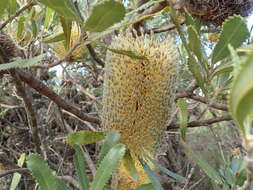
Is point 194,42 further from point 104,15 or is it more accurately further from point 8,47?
point 8,47

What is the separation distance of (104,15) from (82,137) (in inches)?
10.4

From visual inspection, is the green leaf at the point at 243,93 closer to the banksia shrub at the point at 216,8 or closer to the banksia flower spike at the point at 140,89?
the banksia flower spike at the point at 140,89

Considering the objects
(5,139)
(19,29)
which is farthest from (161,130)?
(5,139)

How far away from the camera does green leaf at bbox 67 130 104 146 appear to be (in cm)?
71

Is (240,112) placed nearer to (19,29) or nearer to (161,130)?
(161,130)

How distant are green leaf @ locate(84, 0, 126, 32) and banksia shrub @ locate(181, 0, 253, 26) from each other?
0.35 meters

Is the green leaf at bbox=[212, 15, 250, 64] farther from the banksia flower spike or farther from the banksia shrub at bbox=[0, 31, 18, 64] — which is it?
the banksia shrub at bbox=[0, 31, 18, 64]

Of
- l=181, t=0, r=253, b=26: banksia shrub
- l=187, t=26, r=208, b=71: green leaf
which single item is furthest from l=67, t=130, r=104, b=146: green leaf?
l=181, t=0, r=253, b=26: banksia shrub

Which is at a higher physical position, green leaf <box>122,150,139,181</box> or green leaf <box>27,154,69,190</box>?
green leaf <box>27,154,69,190</box>

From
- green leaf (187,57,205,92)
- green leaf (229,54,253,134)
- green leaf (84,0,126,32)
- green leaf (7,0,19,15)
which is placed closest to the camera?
green leaf (229,54,253,134)

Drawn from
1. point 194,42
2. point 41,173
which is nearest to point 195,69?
point 194,42

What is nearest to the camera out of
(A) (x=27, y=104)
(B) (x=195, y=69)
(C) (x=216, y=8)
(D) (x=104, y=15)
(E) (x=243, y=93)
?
(E) (x=243, y=93)

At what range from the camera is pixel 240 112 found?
1.12 feet

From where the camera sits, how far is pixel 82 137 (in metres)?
0.73
